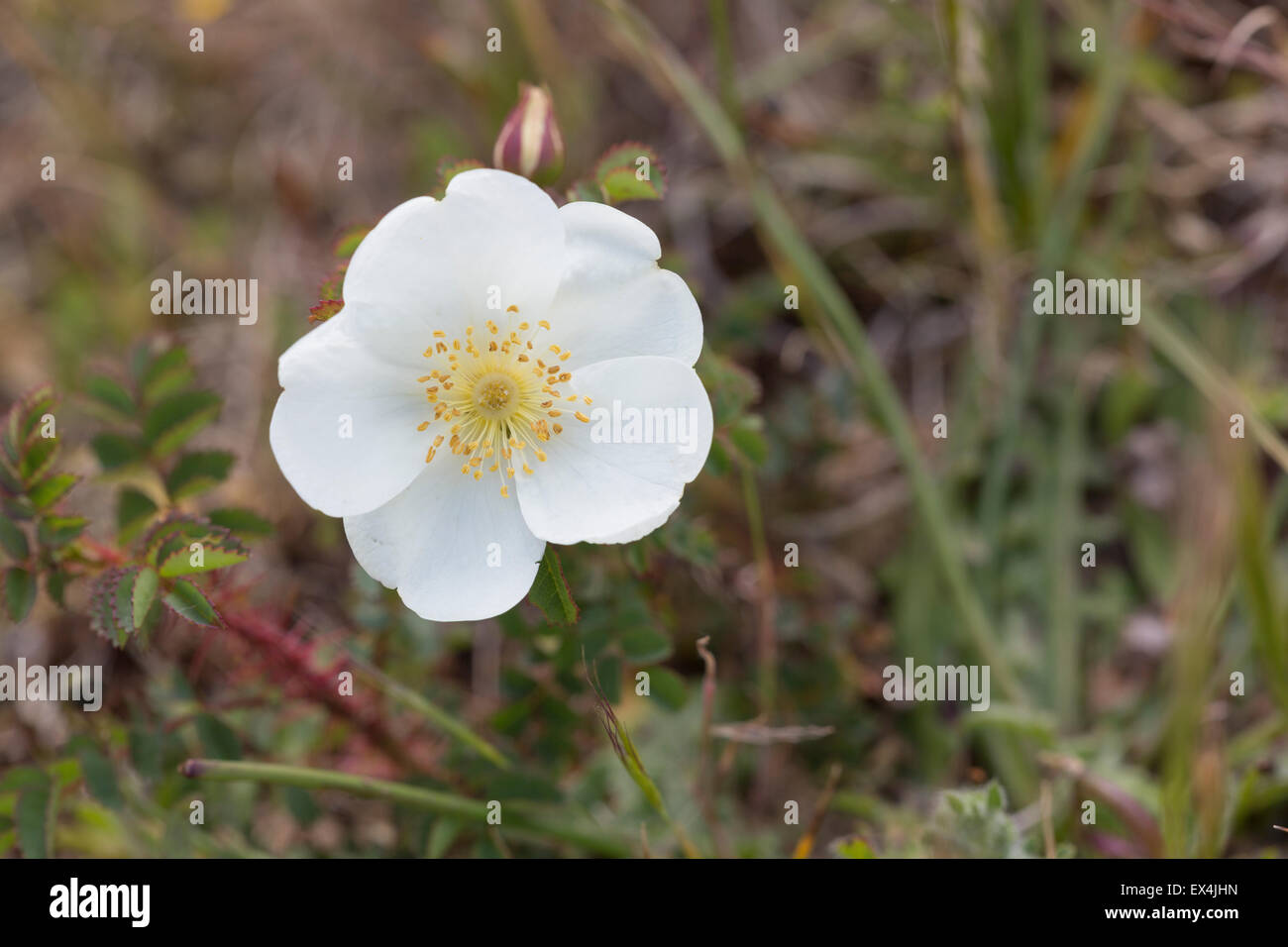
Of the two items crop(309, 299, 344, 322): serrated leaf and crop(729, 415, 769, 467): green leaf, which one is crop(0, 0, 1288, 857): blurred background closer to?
crop(729, 415, 769, 467): green leaf

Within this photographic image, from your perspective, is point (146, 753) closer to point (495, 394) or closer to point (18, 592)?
point (18, 592)

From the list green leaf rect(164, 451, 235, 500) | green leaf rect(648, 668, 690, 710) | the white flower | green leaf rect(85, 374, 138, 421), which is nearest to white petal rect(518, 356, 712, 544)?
the white flower

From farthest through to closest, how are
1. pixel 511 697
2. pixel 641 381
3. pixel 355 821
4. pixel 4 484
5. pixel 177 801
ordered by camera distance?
pixel 355 821 → pixel 511 697 → pixel 177 801 → pixel 4 484 → pixel 641 381

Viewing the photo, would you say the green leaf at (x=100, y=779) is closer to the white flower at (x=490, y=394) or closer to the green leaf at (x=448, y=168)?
the white flower at (x=490, y=394)

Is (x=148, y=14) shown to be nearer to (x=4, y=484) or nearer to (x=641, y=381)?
(x=4, y=484)

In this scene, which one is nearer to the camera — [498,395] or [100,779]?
[498,395]

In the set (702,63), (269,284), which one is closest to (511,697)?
(269,284)

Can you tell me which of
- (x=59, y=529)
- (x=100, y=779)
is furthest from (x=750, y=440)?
(x=100, y=779)
